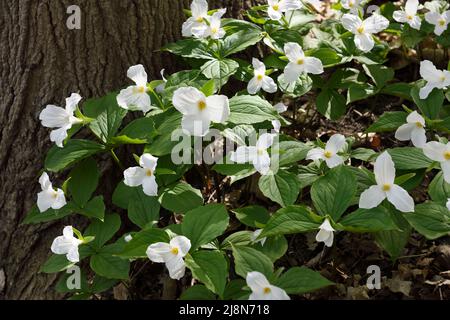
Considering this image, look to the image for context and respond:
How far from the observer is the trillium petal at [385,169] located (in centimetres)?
192

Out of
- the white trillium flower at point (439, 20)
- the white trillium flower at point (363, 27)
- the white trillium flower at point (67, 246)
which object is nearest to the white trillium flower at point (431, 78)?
the white trillium flower at point (363, 27)

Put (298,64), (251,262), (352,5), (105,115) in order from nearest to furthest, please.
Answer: (251,262)
(105,115)
(298,64)
(352,5)

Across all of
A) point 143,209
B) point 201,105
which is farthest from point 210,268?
point 201,105

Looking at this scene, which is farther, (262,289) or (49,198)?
(49,198)

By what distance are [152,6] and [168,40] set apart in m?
0.17

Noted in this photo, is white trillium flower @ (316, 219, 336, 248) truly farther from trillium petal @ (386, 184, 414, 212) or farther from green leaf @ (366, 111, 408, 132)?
green leaf @ (366, 111, 408, 132)

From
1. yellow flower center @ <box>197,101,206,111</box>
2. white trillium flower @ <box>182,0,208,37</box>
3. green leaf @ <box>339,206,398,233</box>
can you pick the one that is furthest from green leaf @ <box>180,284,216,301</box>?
white trillium flower @ <box>182,0,208,37</box>

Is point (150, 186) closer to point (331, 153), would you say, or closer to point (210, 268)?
point (210, 268)

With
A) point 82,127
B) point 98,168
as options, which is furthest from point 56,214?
point 82,127

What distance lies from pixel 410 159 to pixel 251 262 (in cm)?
74

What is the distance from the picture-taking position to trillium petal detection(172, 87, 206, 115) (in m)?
1.96

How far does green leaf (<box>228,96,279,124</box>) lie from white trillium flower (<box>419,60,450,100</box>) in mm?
648

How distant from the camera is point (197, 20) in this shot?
97.2 inches

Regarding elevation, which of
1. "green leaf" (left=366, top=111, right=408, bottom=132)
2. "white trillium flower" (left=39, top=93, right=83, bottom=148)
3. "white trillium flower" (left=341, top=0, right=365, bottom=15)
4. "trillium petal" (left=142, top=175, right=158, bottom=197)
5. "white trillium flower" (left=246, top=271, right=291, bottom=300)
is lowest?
"white trillium flower" (left=246, top=271, right=291, bottom=300)
